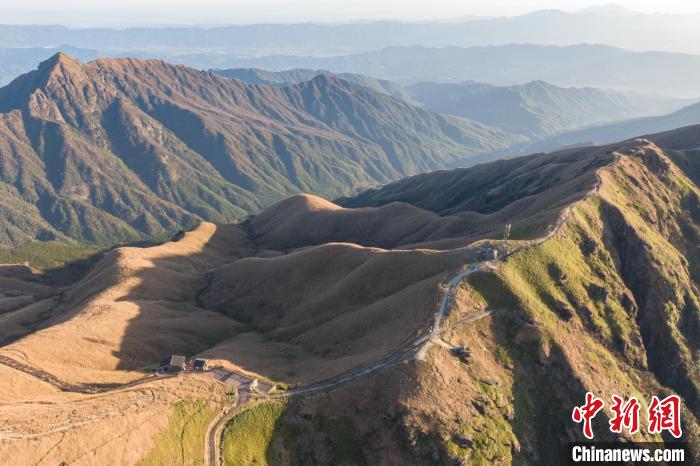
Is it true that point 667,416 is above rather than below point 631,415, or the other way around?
below

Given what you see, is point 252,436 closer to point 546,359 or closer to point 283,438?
point 283,438

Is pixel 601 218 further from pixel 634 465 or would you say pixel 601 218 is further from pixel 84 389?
pixel 84 389

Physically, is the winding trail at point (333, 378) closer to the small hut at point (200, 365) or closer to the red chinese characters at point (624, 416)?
the small hut at point (200, 365)

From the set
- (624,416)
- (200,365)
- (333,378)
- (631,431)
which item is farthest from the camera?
(624,416)

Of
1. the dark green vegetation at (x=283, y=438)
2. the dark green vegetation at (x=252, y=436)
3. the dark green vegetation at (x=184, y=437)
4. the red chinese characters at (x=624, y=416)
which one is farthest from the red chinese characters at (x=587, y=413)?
the dark green vegetation at (x=184, y=437)

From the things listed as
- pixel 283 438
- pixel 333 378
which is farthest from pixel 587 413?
pixel 283 438

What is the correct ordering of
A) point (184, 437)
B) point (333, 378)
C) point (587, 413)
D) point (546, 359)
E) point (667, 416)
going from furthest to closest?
1. point (667, 416)
2. point (546, 359)
3. point (587, 413)
4. point (333, 378)
5. point (184, 437)

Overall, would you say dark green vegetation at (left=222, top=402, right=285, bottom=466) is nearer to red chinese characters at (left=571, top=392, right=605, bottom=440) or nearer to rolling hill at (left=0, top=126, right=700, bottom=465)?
rolling hill at (left=0, top=126, right=700, bottom=465)

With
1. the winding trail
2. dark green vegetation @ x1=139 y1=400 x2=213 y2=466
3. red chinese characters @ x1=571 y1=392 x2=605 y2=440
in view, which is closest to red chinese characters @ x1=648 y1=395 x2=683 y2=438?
red chinese characters @ x1=571 y1=392 x2=605 y2=440
